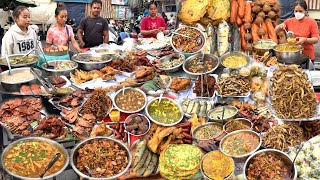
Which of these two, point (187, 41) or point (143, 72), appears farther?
point (187, 41)

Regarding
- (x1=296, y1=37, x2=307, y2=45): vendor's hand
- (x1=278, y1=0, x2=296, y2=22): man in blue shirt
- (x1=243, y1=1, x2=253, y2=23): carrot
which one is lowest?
(x1=296, y1=37, x2=307, y2=45): vendor's hand

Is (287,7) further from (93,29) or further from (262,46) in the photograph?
(93,29)

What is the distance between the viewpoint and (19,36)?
5730 mm

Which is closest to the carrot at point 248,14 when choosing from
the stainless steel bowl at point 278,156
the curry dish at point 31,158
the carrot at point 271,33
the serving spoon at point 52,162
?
the carrot at point 271,33

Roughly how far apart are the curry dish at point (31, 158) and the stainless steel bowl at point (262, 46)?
13.1ft

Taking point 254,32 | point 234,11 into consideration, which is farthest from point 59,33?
point 254,32

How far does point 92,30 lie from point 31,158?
4.15 m

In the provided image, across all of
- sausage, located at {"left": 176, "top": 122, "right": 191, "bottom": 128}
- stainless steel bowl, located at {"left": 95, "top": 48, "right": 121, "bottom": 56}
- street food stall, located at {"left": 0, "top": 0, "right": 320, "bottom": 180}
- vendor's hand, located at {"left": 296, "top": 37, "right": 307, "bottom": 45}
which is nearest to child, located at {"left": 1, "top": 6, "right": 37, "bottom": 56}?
street food stall, located at {"left": 0, "top": 0, "right": 320, "bottom": 180}

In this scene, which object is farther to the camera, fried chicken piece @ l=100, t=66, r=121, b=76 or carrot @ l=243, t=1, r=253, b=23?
carrot @ l=243, t=1, r=253, b=23

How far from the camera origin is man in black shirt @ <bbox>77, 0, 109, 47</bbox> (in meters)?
7.21

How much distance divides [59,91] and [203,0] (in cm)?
316

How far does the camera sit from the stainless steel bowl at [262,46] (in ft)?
20.4

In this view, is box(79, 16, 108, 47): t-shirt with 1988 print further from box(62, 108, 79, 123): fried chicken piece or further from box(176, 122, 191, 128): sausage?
box(176, 122, 191, 128): sausage

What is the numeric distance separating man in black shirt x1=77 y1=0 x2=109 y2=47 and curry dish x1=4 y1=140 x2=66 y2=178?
3.89 m
